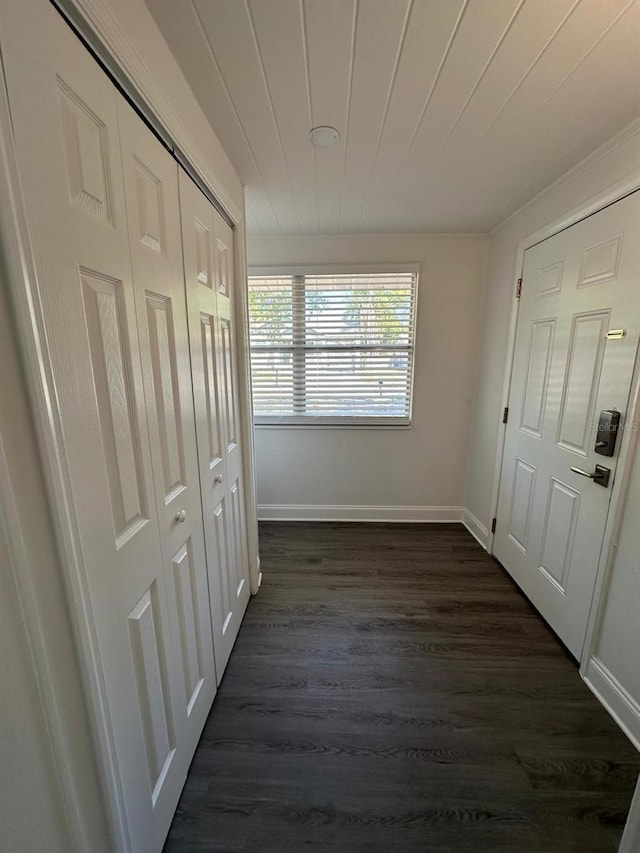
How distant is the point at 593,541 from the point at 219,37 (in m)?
2.35

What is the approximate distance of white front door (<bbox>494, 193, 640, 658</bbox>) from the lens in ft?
4.77

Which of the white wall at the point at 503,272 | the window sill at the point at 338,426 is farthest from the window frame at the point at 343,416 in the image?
the white wall at the point at 503,272

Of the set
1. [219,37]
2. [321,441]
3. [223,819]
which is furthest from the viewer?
[321,441]

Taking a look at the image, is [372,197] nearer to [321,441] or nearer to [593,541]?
[321,441]

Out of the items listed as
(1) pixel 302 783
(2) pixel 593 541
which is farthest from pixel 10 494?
(2) pixel 593 541

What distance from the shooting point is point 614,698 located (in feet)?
4.67

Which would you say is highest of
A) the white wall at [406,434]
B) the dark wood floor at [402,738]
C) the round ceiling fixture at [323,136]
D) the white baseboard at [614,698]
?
the round ceiling fixture at [323,136]

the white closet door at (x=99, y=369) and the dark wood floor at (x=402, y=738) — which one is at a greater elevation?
the white closet door at (x=99, y=369)

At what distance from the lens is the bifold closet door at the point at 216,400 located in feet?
4.06

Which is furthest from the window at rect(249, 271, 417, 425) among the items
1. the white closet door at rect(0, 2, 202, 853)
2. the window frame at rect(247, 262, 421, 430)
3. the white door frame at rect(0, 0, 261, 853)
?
the white closet door at rect(0, 2, 202, 853)

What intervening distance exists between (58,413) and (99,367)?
6.9 inches

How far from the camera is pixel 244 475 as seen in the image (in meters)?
1.95

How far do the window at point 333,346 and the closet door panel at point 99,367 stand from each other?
2.00 metres

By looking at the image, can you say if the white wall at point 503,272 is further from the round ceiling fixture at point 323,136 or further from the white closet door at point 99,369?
the white closet door at point 99,369
